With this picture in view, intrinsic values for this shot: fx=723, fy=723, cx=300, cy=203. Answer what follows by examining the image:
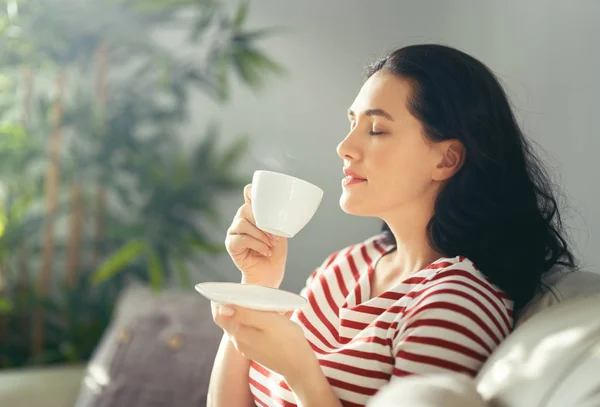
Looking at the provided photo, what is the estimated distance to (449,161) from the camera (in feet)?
3.93

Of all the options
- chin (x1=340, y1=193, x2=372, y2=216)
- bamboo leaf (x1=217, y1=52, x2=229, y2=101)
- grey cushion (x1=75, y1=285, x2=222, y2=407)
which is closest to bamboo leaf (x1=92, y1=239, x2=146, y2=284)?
grey cushion (x1=75, y1=285, x2=222, y2=407)

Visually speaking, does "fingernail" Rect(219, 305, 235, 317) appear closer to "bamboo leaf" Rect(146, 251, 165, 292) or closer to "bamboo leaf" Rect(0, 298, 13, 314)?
"bamboo leaf" Rect(146, 251, 165, 292)

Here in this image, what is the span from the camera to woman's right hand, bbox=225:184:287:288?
1255 millimetres

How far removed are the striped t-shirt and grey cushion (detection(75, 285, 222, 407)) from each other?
710 mm

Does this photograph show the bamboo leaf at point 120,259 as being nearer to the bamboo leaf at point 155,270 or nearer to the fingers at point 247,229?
the bamboo leaf at point 155,270

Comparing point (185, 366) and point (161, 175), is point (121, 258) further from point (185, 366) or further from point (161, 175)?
point (185, 366)

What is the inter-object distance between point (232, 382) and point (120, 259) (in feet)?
4.79

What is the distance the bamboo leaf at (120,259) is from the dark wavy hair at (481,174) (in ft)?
5.58

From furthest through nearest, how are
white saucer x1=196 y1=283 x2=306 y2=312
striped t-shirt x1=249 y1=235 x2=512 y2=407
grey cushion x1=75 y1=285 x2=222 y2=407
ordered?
1. grey cushion x1=75 y1=285 x2=222 y2=407
2. striped t-shirt x1=249 y1=235 x2=512 y2=407
3. white saucer x1=196 y1=283 x2=306 y2=312

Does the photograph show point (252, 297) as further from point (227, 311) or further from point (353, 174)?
point (353, 174)

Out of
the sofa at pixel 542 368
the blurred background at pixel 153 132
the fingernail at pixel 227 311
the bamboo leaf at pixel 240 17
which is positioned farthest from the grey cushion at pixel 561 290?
the bamboo leaf at pixel 240 17

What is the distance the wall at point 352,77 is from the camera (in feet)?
5.43

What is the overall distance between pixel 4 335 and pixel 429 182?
2.27 meters

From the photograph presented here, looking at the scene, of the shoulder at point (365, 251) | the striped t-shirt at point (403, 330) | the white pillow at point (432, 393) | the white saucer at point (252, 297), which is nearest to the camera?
the white pillow at point (432, 393)
